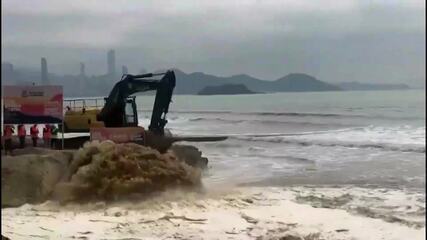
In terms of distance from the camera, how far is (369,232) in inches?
335

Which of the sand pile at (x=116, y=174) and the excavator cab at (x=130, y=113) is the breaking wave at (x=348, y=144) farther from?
the sand pile at (x=116, y=174)

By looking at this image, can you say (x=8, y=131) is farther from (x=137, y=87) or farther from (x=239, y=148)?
(x=239, y=148)

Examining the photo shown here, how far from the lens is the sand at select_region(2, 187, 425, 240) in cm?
821

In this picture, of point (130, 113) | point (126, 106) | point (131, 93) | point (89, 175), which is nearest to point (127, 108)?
point (126, 106)

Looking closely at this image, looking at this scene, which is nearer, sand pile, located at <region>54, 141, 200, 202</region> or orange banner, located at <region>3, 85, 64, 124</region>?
sand pile, located at <region>54, 141, 200, 202</region>

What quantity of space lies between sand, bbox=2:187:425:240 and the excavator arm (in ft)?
23.4

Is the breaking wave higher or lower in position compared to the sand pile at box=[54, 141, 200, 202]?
lower

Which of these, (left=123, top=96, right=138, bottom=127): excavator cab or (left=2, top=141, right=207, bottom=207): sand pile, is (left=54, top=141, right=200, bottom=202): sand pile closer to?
(left=2, top=141, right=207, bottom=207): sand pile

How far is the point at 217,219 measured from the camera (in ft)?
30.8

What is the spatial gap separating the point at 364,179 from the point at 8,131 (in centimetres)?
915

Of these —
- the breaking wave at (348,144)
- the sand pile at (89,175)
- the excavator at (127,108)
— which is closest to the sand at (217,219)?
the sand pile at (89,175)

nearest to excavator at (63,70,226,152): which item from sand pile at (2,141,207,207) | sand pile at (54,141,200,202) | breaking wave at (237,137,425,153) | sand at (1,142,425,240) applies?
sand at (1,142,425,240)

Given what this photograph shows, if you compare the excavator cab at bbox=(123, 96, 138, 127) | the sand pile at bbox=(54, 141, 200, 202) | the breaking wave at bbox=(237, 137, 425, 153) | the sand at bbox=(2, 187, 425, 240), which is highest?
the excavator cab at bbox=(123, 96, 138, 127)

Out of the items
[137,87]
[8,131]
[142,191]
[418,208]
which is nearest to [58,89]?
[8,131]
